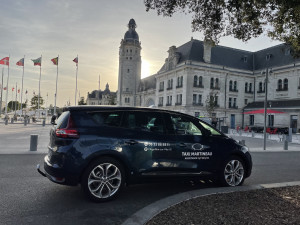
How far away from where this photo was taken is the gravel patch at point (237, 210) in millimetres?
3303

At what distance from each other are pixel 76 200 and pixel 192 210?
2048mm

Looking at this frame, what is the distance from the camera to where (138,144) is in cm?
437

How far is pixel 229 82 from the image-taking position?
49.2 meters

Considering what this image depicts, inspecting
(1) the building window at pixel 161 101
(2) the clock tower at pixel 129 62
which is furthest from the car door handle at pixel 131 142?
(2) the clock tower at pixel 129 62

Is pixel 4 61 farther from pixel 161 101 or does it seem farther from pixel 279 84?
pixel 279 84

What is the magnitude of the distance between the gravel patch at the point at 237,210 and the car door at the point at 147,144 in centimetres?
86

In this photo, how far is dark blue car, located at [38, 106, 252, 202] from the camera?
4.04 metres

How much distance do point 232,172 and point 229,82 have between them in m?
46.8

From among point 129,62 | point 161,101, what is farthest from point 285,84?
point 129,62

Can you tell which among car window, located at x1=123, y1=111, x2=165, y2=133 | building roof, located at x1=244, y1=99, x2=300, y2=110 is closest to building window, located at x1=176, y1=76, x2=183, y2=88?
building roof, located at x1=244, y1=99, x2=300, y2=110

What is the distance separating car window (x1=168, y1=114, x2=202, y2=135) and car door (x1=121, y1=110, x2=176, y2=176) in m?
0.20

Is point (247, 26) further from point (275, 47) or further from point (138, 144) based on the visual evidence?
point (275, 47)

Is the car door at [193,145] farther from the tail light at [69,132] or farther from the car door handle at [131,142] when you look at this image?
the tail light at [69,132]

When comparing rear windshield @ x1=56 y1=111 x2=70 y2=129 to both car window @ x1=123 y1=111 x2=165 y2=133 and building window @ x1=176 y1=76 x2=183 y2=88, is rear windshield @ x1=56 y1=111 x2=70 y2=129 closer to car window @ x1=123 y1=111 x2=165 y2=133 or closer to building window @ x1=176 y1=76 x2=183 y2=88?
car window @ x1=123 y1=111 x2=165 y2=133
